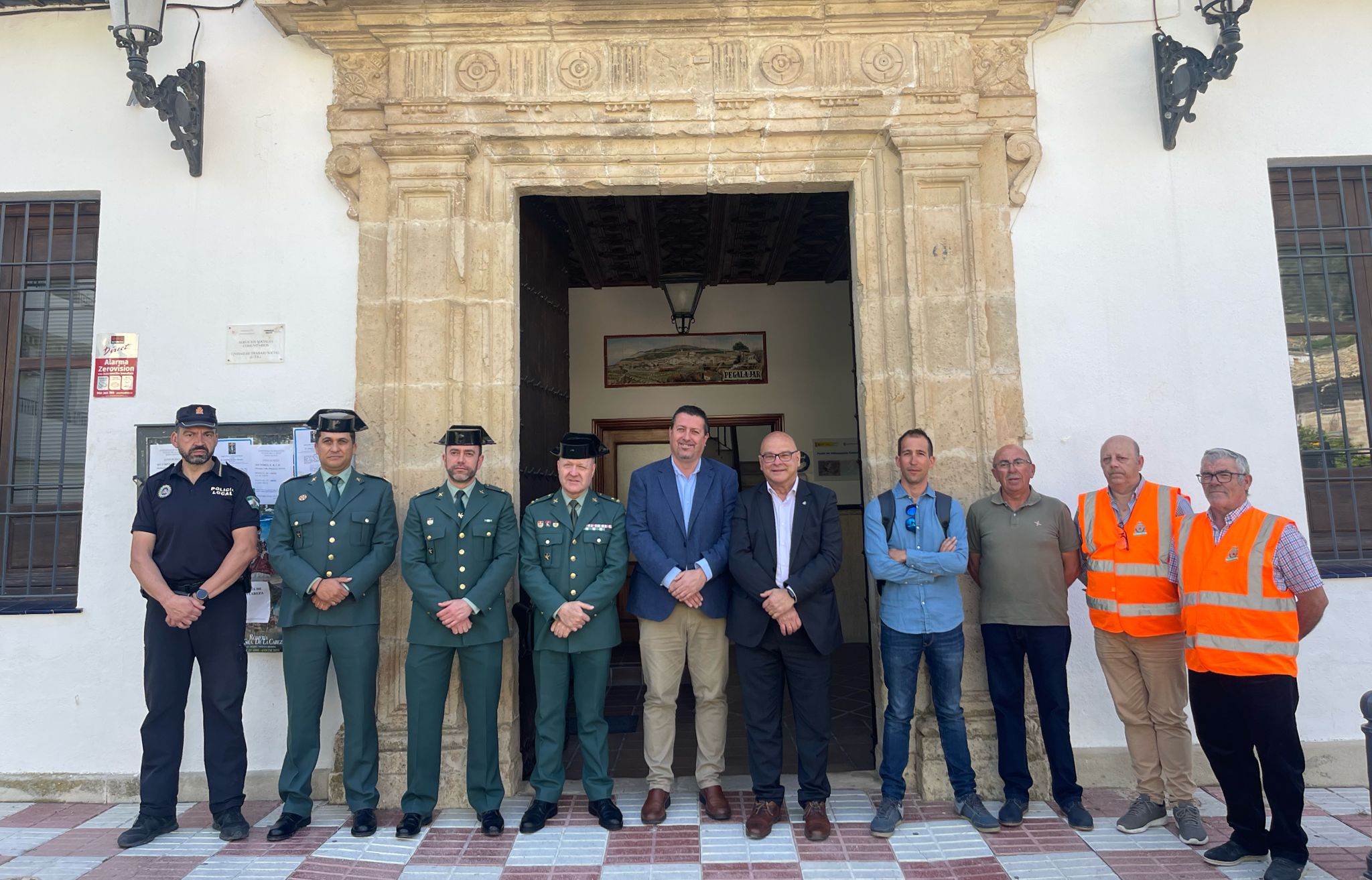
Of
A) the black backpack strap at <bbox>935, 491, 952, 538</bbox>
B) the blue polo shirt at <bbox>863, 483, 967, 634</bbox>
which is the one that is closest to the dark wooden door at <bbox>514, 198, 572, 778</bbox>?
the blue polo shirt at <bbox>863, 483, 967, 634</bbox>

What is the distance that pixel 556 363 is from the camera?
5543 mm

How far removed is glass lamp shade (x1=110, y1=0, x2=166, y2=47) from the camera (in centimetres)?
400

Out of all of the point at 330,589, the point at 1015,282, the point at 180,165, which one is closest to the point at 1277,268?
the point at 1015,282

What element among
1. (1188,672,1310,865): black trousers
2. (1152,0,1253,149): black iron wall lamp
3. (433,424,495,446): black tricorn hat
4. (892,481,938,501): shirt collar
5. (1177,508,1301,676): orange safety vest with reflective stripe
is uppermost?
(1152,0,1253,149): black iron wall lamp

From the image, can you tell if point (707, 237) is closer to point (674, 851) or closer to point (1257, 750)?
point (674, 851)

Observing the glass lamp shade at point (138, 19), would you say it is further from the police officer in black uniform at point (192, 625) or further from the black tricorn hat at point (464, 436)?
the black tricorn hat at point (464, 436)

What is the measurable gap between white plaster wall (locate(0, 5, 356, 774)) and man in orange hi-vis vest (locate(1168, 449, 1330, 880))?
3987 mm

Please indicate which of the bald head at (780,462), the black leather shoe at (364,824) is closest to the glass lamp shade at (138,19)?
the bald head at (780,462)

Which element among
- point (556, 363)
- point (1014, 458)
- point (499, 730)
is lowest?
point (499, 730)

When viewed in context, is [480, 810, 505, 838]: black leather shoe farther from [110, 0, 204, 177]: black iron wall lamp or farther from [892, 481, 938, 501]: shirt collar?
[110, 0, 204, 177]: black iron wall lamp

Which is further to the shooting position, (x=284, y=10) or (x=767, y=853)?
Result: (x=284, y=10)

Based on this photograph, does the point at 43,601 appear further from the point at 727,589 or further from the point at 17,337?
the point at 727,589

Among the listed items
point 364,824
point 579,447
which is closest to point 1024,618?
point 579,447

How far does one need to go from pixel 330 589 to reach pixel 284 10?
9.85 feet
